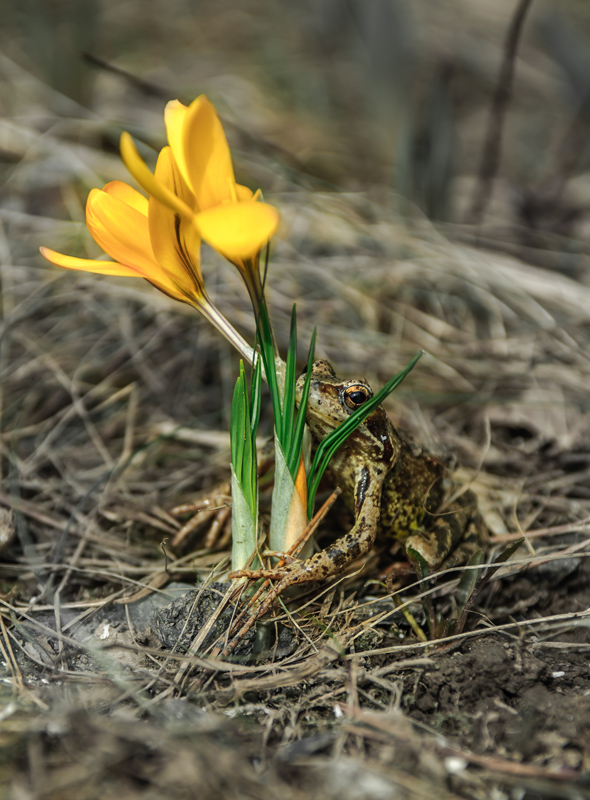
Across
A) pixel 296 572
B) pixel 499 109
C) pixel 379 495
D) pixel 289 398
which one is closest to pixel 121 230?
pixel 289 398

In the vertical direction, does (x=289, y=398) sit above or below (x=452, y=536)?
above

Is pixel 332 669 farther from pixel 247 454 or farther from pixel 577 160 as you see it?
pixel 577 160

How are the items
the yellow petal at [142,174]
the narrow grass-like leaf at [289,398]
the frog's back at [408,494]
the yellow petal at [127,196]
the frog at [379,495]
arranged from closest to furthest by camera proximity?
1. the yellow petal at [142,174]
2. the yellow petal at [127,196]
3. the narrow grass-like leaf at [289,398]
4. the frog at [379,495]
5. the frog's back at [408,494]

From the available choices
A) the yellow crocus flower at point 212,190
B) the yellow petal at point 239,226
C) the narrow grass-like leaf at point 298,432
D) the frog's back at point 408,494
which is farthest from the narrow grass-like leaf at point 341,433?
the yellow petal at point 239,226

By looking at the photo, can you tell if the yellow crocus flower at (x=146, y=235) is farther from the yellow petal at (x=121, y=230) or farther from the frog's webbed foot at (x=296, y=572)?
the frog's webbed foot at (x=296, y=572)

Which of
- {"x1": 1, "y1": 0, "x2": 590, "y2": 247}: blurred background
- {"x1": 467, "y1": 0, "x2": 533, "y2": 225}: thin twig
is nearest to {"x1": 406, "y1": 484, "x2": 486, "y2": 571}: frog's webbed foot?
{"x1": 1, "y1": 0, "x2": 590, "y2": 247}: blurred background

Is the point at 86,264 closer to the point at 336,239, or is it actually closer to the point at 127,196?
the point at 127,196

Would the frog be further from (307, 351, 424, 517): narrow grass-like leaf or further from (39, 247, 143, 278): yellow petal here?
(39, 247, 143, 278): yellow petal
